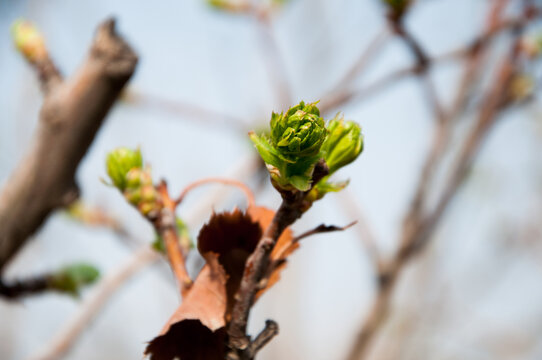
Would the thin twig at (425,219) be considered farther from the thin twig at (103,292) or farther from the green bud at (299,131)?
the green bud at (299,131)

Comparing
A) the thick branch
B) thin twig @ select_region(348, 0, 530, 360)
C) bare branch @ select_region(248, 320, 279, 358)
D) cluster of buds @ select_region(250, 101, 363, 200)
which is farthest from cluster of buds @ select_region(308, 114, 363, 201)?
thin twig @ select_region(348, 0, 530, 360)

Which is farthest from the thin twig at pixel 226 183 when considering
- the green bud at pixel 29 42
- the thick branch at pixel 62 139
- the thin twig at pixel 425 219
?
the thin twig at pixel 425 219

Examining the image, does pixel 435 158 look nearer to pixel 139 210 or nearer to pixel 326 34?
pixel 139 210

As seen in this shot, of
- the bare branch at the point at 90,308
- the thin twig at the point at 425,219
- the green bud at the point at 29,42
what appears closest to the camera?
the green bud at the point at 29,42

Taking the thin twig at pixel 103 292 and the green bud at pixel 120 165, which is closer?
the green bud at pixel 120 165

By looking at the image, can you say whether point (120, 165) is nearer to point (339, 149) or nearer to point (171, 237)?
point (171, 237)

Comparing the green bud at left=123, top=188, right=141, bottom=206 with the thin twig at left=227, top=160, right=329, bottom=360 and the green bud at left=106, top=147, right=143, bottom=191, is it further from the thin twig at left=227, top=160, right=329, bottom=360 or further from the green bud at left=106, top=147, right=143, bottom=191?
the thin twig at left=227, top=160, right=329, bottom=360

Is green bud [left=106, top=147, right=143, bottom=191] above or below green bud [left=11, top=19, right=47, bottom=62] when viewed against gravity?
below

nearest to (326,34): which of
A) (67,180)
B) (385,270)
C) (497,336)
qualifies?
(385,270)
